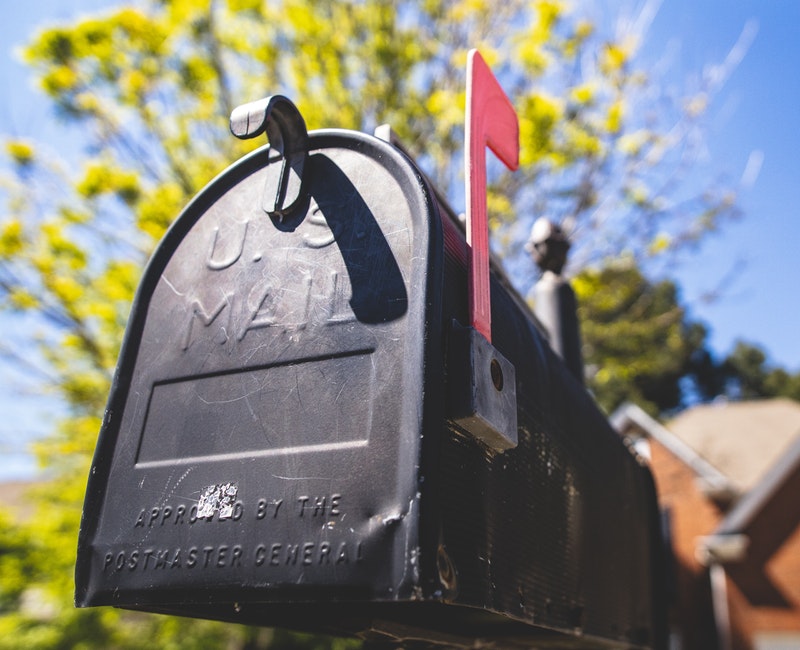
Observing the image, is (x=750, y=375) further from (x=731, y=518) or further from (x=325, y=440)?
(x=325, y=440)

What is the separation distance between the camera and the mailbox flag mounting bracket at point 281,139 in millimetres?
1563

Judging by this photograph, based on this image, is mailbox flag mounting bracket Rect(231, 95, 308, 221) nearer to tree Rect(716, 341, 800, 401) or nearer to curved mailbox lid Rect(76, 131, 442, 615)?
curved mailbox lid Rect(76, 131, 442, 615)

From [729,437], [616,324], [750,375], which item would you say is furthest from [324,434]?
[750,375]

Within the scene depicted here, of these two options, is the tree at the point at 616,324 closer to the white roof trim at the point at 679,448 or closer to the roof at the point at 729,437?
the roof at the point at 729,437

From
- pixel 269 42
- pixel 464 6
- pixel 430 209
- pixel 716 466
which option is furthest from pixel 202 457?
pixel 716 466

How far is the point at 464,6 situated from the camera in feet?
23.7

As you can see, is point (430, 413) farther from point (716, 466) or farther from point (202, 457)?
point (716, 466)

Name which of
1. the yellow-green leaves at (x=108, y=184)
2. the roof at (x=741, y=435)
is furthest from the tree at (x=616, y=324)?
the roof at (x=741, y=435)

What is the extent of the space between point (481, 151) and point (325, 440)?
933 mm

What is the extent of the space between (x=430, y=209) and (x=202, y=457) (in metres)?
0.77

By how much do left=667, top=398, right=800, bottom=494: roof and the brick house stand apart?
25 millimetres

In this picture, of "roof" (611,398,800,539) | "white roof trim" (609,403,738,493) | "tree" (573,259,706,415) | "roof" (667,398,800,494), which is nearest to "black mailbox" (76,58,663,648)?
"tree" (573,259,706,415)

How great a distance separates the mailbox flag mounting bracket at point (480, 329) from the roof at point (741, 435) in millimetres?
14825

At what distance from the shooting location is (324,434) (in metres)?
1.32
